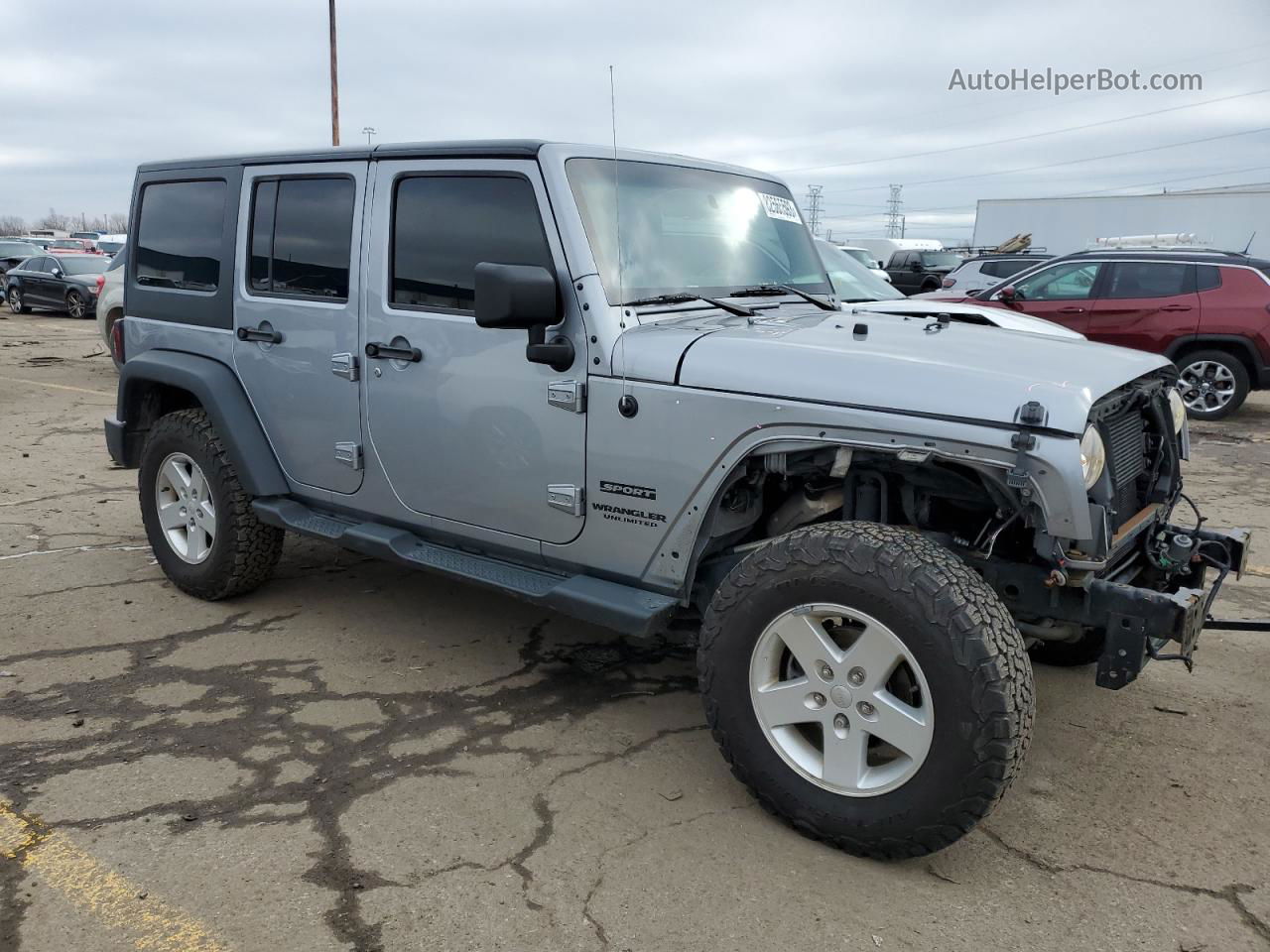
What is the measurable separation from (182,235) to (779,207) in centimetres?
280

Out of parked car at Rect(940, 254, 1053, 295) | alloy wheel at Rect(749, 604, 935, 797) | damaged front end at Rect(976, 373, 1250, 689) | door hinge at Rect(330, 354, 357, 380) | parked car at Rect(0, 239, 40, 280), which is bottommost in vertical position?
alloy wheel at Rect(749, 604, 935, 797)

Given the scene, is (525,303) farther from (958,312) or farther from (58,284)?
(58,284)

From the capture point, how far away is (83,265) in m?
22.2

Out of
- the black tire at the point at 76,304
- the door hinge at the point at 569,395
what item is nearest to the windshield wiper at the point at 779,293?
the door hinge at the point at 569,395

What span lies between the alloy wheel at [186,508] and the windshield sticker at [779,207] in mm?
2793

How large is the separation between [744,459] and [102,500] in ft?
17.4

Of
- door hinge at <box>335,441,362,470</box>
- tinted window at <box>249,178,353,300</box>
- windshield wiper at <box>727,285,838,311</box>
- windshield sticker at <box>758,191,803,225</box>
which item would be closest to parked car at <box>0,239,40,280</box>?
tinted window at <box>249,178,353,300</box>

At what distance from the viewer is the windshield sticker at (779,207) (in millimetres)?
4188

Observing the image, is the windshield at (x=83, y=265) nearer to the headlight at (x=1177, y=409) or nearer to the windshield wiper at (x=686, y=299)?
the windshield wiper at (x=686, y=299)

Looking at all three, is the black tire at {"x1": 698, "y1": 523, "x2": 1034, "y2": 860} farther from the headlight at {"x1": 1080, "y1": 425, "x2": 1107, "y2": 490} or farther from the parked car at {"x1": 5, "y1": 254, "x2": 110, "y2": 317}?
the parked car at {"x1": 5, "y1": 254, "x2": 110, "y2": 317}

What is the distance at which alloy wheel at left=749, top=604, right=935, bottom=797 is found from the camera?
2.71m

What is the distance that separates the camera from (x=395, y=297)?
12.7 ft

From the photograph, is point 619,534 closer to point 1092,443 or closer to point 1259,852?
point 1092,443

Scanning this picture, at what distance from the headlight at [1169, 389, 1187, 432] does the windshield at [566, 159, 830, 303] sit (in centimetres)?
138
